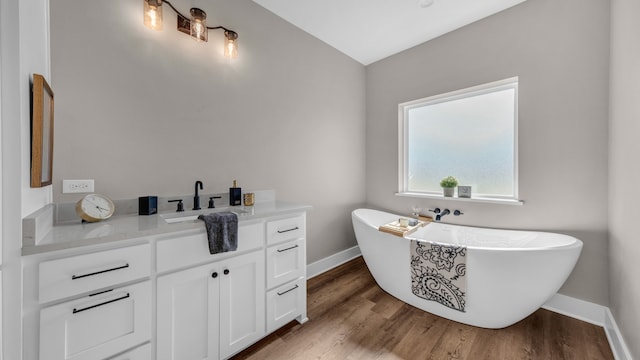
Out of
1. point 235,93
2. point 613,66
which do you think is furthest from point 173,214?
point 613,66

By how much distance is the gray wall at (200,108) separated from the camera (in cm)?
137

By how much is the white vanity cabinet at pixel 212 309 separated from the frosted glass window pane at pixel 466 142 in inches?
91.2

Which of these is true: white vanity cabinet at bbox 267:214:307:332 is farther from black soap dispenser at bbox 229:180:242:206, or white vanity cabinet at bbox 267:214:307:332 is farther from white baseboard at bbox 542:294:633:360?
white baseboard at bbox 542:294:633:360

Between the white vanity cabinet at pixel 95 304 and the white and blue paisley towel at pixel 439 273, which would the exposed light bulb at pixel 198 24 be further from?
the white and blue paisley towel at pixel 439 273

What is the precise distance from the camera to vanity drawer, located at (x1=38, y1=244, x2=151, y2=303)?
90 cm

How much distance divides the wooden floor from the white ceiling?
276 centimetres

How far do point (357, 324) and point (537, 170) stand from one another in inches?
81.7

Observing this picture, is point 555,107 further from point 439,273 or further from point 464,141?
point 439,273

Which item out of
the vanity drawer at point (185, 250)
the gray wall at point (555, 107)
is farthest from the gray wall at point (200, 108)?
the gray wall at point (555, 107)

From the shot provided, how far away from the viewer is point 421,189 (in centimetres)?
295

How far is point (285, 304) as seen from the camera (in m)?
1.71

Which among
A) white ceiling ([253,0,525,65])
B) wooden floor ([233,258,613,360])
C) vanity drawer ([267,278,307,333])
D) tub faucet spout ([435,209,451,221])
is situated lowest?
wooden floor ([233,258,613,360])

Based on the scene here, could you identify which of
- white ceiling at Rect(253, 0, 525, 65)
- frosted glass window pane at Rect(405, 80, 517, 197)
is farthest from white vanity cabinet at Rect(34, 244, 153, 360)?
frosted glass window pane at Rect(405, 80, 517, 197)

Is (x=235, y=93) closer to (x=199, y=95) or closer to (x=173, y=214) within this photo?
(x=199, y=95)
